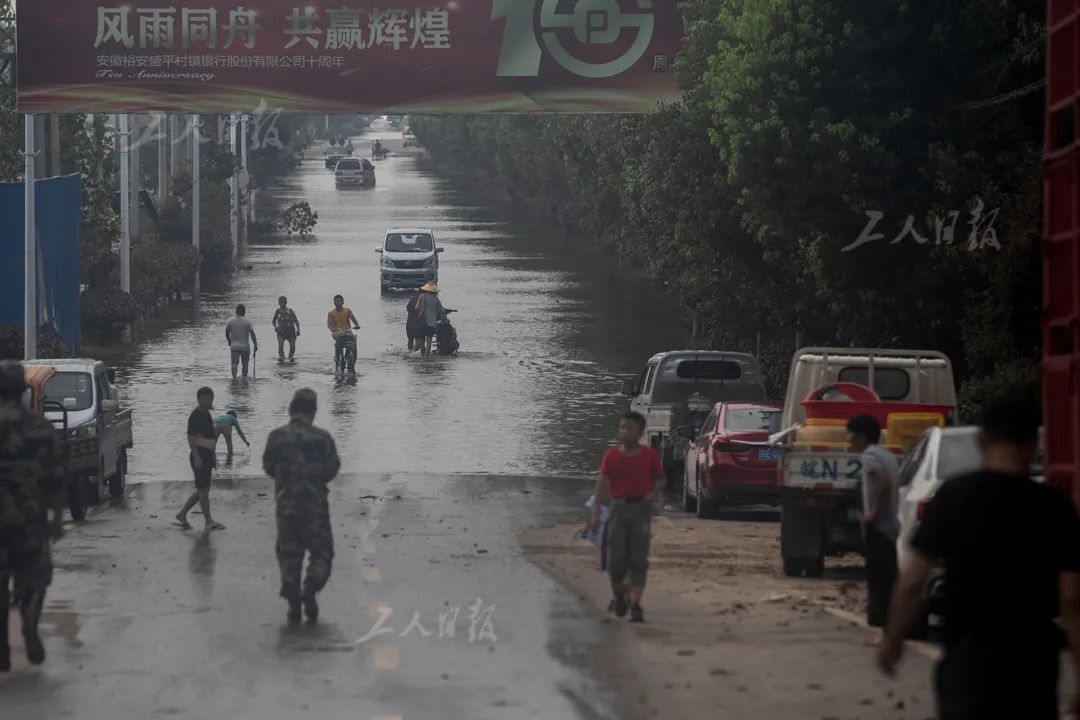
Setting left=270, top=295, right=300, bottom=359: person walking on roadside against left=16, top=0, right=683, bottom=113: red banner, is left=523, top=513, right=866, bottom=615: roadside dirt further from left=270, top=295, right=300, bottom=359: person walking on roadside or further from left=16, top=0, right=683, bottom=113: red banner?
left=270, top=295, right=300, bottom=359: person walking on roadside

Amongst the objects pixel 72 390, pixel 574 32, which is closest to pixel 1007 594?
pixel 72 390

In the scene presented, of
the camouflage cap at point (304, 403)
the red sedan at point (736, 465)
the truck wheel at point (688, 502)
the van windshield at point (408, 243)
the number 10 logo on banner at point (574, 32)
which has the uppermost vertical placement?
the number 10 logo on banner at point (574, 32)

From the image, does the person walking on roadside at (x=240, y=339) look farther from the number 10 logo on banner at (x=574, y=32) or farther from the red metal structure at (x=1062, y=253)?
the red metal structure at (x=1062, y=253)

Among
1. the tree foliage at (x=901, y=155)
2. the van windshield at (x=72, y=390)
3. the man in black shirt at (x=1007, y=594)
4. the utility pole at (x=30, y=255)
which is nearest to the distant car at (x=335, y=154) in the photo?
the utility pole at (x=30, y=255)

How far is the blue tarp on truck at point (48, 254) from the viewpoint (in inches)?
1448

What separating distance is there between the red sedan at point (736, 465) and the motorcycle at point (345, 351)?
672 inches

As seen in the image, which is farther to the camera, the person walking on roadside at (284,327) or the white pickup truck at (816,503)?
the person walking on roadside at (284,327)

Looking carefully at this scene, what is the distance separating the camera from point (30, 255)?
3631 cm

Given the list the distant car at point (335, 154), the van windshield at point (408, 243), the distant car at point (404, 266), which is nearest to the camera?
the distant car at point (404, 266)

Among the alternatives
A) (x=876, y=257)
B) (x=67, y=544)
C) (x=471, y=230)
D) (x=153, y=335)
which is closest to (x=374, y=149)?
(x=471, y=230)

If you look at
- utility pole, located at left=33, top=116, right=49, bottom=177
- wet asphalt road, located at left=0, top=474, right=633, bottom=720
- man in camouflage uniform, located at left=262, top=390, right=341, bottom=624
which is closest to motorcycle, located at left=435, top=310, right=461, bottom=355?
utility pole, located at left=33, top=116, right=49, bottom=177

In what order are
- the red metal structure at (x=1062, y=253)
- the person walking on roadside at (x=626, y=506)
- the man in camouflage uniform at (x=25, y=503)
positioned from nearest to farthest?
the red metal structure at (x=1062, y=253), the man in camouflage uniform at (x=25, y=503), the person walking on roadside at (x=626, y=506)

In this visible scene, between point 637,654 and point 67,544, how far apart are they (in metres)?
8.61

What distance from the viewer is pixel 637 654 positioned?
13805 mm
